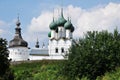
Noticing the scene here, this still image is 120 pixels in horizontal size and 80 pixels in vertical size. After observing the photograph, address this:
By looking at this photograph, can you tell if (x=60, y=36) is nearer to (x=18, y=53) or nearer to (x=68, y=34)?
(x=68, y=34)

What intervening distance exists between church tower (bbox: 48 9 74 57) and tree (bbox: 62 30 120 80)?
61891mm

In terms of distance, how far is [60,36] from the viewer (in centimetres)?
12206

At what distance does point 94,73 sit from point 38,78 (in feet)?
32.0

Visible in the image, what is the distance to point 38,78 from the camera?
61.2 m

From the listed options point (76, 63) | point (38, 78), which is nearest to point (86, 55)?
point (76, 63)

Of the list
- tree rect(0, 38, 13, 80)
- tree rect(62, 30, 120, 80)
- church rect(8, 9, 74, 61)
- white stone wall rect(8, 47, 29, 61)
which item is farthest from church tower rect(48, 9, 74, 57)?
tree rect(0, 38, 13, 80)

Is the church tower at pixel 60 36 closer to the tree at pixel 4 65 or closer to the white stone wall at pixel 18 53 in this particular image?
the white stone wall at pixel 18 53

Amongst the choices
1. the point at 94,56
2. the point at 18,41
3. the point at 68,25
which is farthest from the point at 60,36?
the point at 94,56

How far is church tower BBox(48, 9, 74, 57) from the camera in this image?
12012cm

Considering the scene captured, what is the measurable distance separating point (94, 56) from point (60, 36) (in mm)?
67791

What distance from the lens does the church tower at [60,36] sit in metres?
120

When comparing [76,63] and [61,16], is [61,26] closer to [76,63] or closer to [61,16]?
[61,16]

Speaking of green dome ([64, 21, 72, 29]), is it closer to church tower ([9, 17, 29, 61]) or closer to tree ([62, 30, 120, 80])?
church tower ([9, 17, 29, 61])

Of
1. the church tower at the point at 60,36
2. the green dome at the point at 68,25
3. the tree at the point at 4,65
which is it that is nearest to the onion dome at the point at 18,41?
the church tower at the point at 60,36
